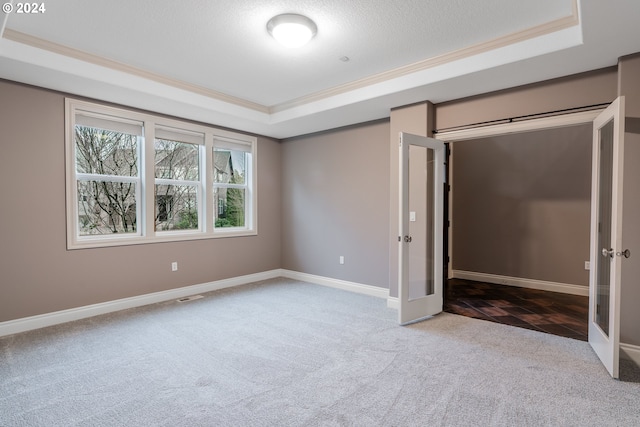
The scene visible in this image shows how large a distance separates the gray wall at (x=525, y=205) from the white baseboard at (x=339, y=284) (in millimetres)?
2070

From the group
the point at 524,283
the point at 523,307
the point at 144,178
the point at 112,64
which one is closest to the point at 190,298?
the point at 144,178

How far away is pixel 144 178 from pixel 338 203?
8.87ft

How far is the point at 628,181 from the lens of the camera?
2.61 metres

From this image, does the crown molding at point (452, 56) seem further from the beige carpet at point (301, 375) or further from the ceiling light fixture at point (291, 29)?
the beige carpet at point (301, 375)

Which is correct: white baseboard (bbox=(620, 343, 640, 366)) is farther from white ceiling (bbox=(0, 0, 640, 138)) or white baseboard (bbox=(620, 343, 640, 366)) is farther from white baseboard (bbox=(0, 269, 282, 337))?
white baseboard (bbox=(0, 269, 282, 337))

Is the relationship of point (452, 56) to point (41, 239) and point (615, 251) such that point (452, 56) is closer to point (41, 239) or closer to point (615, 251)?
point (615, 251)

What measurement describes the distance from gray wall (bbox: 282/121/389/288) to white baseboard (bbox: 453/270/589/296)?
2064 millimetres

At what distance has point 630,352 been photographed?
8.55 ft

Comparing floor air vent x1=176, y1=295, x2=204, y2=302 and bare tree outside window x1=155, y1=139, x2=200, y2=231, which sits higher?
bare tree outside window x1=155, y1=139, x2=200, y2=231

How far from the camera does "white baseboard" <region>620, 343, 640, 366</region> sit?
2572 millimetres

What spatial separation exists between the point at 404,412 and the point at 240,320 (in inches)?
83.0

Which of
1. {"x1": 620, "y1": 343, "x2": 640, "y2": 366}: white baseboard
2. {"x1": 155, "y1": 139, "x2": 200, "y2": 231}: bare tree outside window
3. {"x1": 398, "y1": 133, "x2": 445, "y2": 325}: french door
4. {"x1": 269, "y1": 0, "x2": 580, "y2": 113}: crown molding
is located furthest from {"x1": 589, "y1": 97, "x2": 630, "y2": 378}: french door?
{"x1": 155, "y1": 139, "x2": 200, "y2": 231}: bare tree outside window

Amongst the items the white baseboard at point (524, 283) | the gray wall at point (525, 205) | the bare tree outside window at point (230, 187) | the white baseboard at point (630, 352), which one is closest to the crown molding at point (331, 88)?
the bare tree outside window at point (230, 187)

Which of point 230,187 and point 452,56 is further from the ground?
point 452,56
